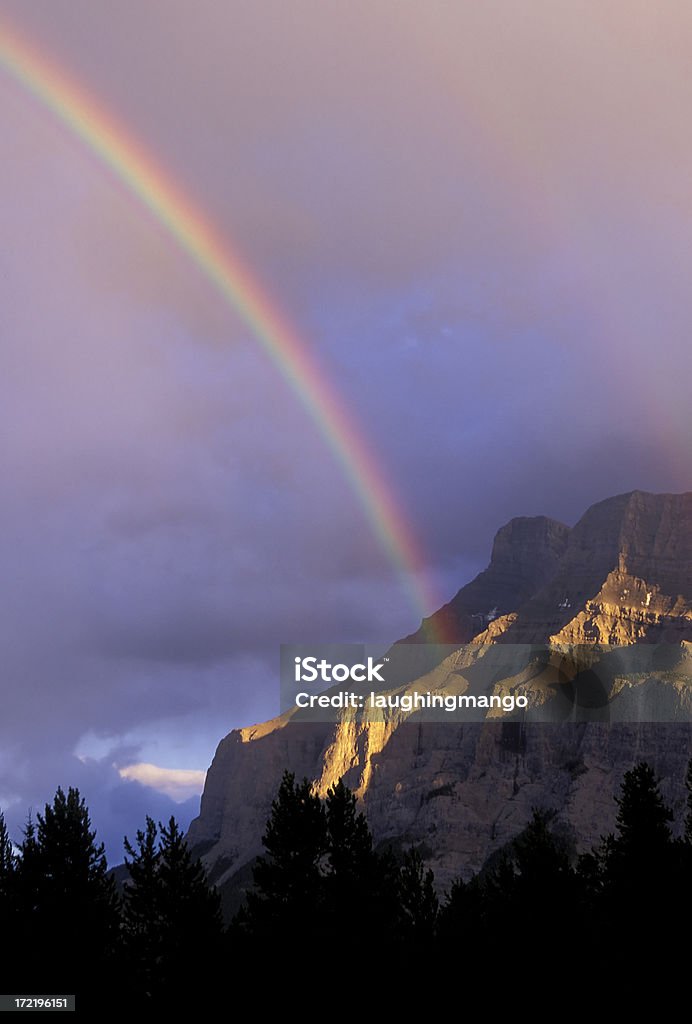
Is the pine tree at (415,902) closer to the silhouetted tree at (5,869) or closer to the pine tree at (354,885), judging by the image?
the pine tree at (354,885)

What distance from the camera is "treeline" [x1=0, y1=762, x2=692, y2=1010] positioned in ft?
209

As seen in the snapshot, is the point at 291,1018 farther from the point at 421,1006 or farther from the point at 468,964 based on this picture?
the point at 468,964

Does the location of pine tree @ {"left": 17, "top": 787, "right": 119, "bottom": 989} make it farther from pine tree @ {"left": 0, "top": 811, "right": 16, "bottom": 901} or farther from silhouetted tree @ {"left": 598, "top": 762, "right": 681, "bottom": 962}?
silhouetted tree @ {"left": 598, "top": 762, "right": 681, "bottom": 962}

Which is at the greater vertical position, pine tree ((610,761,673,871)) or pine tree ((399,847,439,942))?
pine tree ((610,761,673,871))

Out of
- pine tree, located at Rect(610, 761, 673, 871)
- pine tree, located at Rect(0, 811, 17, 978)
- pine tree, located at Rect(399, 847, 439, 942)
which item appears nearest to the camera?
pine tree, located at Rect(0, 811, 17, 978)

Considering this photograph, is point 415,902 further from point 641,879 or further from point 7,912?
point 7,912

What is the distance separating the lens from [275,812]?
7506 centimetres

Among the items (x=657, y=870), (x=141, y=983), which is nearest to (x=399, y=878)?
(x=657, y=870)

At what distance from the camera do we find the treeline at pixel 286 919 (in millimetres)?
63562

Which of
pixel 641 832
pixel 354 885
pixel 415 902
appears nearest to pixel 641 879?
pixel 641 832

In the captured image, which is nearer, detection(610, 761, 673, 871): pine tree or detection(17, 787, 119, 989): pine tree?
detection(17, 787, 119, 989): pine tree

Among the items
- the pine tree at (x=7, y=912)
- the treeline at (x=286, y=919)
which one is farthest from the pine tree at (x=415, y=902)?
the pine tree at (x=7, y=912)

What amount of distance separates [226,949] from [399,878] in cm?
2020

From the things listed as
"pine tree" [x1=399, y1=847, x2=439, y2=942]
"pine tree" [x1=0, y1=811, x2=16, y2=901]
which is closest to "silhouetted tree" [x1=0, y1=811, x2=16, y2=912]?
"pine tree" [x1=0, y1=811, x2=16, y2=901]
